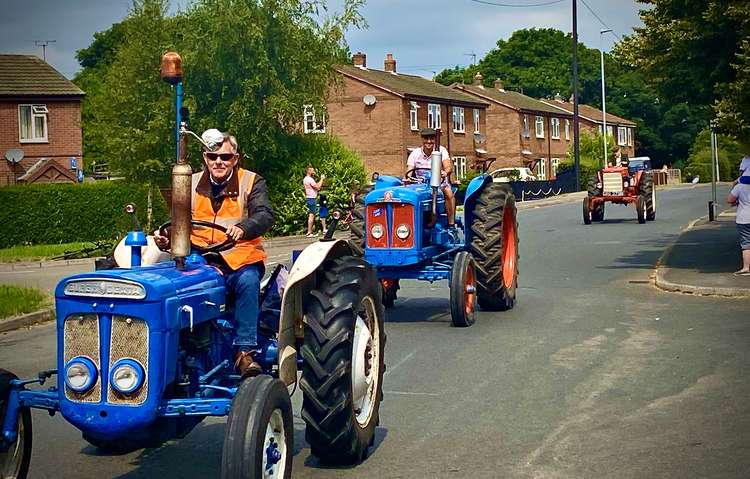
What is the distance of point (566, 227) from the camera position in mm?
32219

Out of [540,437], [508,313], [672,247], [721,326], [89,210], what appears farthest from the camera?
[89,210]

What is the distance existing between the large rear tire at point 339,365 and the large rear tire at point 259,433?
0.60m

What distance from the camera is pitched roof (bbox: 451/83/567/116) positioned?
8050cm

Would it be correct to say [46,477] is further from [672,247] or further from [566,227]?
[566,227]

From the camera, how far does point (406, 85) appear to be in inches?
2584

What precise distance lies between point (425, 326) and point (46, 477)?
22.2 feet

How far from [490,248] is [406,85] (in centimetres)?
5264

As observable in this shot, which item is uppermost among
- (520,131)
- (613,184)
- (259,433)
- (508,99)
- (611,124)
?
(508,99)

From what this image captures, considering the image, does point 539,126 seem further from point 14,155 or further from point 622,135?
point 14,155

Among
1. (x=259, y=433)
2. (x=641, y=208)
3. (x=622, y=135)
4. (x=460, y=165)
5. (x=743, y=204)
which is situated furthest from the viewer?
(x=622, y=135)

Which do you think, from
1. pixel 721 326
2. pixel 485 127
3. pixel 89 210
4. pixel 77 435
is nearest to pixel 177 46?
pixel 89 210

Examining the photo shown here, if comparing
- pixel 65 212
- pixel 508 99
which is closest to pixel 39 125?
pixel 65 212

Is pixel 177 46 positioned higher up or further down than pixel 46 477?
higher up

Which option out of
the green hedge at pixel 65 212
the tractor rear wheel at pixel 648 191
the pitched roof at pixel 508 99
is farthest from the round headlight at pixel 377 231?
the pitched roof at pixel 508 99
